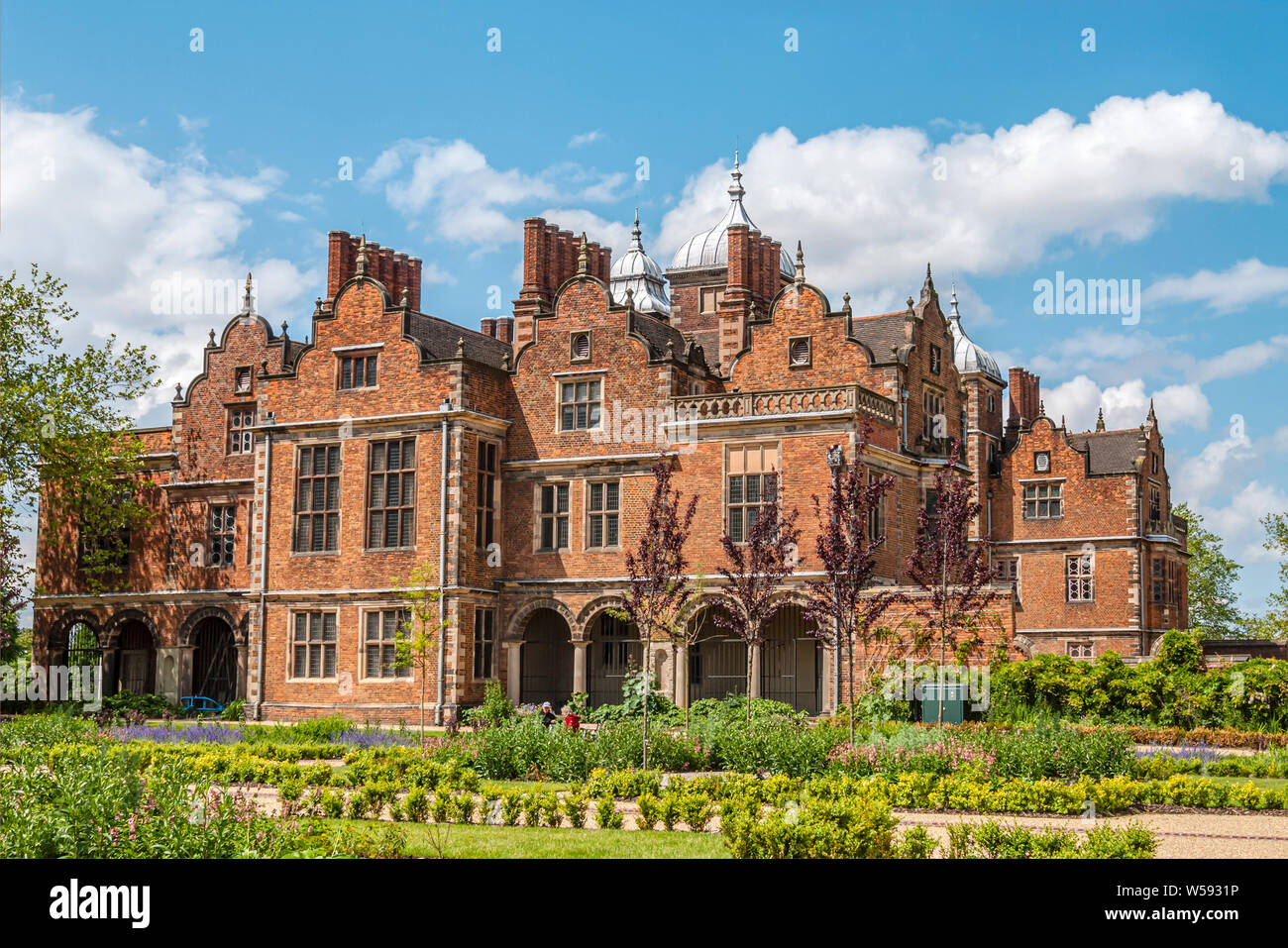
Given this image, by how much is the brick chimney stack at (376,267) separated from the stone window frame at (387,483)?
237 inches

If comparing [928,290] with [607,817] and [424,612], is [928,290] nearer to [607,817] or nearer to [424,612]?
[424,612]

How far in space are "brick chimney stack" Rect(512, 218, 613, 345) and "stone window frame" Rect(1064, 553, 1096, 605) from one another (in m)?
21.7

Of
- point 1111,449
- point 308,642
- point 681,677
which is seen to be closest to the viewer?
point 681,677

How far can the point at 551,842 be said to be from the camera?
1284 cm

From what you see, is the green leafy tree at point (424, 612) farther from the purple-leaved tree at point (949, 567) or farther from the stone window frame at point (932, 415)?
the stone window frame at point (932, 415)

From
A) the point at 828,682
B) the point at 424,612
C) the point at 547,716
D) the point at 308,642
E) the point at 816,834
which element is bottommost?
the point at 547,716

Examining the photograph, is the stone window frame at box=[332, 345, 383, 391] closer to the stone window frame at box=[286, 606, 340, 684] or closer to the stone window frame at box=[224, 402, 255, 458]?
the stone window frame at box=[286, 606, 340, 684]

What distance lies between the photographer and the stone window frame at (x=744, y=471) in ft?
111

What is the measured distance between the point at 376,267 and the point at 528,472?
10.4 m

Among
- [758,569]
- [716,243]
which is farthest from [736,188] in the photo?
[758,569]

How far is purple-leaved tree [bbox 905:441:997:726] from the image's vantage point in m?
27.5

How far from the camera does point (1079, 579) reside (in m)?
50.7

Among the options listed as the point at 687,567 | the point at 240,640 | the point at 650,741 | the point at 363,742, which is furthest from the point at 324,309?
the point at 650,741
